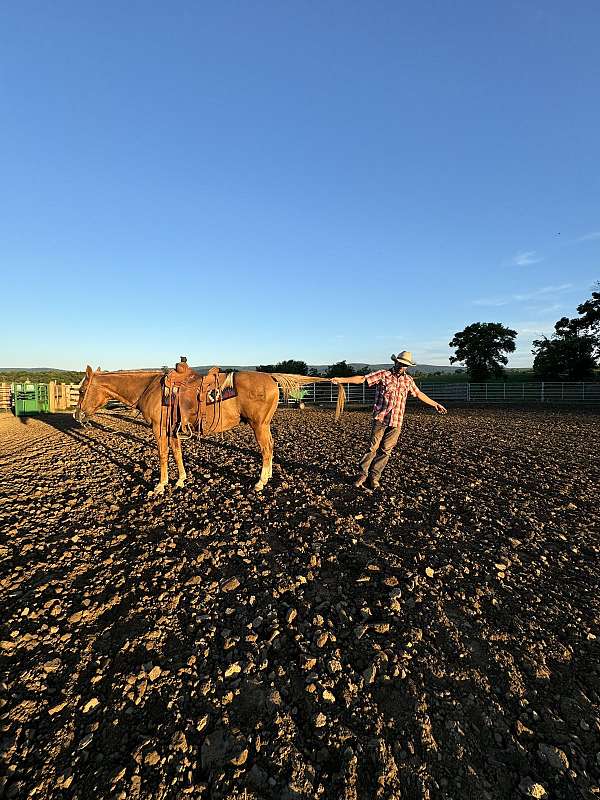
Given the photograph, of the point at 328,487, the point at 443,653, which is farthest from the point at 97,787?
the point at 328,487

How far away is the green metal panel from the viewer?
20.7 metres

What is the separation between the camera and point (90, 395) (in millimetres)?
7496

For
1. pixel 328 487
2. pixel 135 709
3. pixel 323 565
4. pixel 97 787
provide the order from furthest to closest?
pixel 328 487 < pixel 323 565 < pixel 135 709 < pixel 97 787

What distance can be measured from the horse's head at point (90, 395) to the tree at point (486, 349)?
51933 mm

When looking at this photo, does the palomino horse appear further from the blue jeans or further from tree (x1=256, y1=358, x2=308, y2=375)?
tree (x1=256, y1=358, x2=308, y2=375)

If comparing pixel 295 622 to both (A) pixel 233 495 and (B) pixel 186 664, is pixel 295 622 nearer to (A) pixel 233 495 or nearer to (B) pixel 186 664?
(B) pixel 186 664

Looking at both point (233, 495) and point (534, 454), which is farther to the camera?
point (534, 454)

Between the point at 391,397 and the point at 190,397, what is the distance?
3606 millimetres

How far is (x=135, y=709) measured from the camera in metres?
2.46

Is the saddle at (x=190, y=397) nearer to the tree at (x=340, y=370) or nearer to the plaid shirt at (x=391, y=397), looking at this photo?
the plaid shirt at (x=391, y=397)

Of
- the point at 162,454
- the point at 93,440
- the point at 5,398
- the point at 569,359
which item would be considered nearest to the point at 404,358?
the point at 162,454

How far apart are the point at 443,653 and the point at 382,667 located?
1.67ft

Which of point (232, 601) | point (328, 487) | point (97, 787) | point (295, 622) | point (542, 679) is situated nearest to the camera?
point (97, 787)

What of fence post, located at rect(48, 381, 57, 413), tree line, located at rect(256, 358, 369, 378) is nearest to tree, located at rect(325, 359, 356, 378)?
tree line, located at rect(256, 358, 369, 378)
